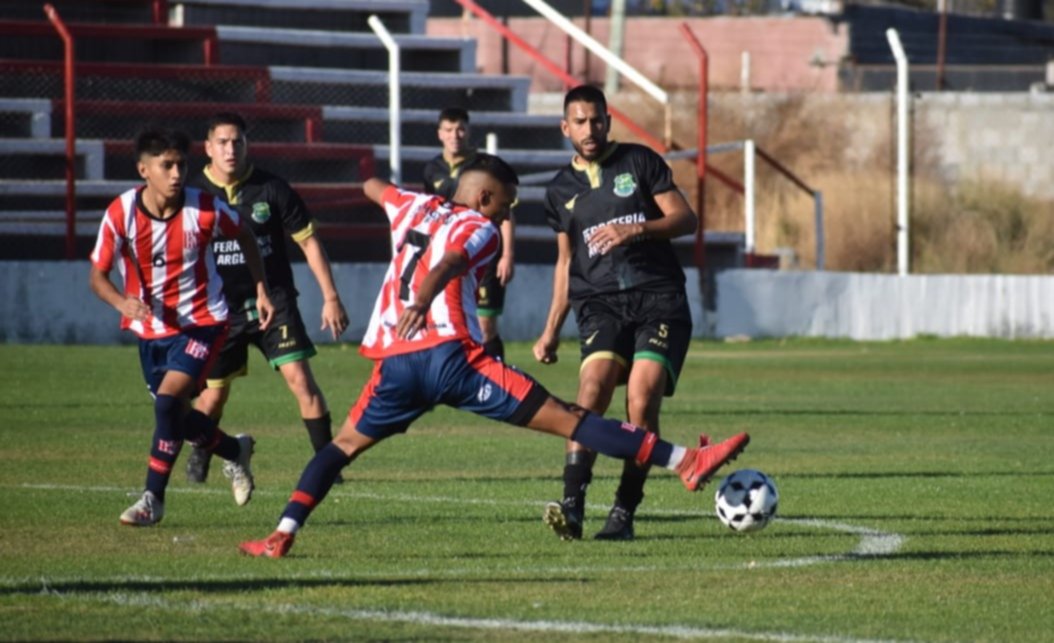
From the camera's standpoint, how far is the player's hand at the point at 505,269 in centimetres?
1568

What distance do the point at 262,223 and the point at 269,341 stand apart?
26.0 inches

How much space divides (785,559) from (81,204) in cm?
1812

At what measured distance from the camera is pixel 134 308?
9.27m

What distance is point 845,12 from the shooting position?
1812 inches

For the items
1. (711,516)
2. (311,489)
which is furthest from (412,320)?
(711,516)

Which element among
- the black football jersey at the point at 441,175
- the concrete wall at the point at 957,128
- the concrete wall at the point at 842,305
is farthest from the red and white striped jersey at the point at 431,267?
the concrete wall at the point at 957,128

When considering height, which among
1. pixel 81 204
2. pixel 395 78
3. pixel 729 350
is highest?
pixel 395 78

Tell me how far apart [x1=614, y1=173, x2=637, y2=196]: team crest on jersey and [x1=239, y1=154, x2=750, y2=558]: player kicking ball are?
1.35m

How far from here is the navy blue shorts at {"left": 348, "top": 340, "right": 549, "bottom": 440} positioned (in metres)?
8.15

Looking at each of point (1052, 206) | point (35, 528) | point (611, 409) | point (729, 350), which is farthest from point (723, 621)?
point (1052, 206)

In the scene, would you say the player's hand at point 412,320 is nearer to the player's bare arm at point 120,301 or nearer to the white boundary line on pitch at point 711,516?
the white boundary line on pitch at point 711,516

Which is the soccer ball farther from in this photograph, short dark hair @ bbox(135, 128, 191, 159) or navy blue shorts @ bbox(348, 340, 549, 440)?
short dark hair @ bbox(135, 128, 191, 159)

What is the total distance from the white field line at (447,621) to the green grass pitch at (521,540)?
2cm

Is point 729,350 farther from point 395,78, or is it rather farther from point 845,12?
point 845,12
